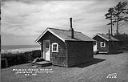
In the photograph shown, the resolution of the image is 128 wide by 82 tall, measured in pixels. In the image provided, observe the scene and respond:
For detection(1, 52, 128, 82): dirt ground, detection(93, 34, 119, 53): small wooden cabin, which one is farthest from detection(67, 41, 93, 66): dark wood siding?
detection(93, 34, 119, 53): small wooden cabin

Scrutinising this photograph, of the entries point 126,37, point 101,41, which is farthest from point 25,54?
point 126,37

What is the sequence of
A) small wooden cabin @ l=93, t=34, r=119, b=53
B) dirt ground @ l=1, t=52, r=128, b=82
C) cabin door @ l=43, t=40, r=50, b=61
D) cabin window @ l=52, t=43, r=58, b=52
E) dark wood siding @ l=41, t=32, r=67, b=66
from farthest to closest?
small wooden cabin @ l=93, t=34, r=119, b=53 < cabin door @ l=43, t=40, r=50, b=61 < cabin window @ l=52, t=43, r=58, b=52 < dark wood siding @ l=41, t=32, r=67, b=66 < dirt ground @ l=1, t=52, r=128, b=82

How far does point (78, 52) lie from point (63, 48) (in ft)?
7.70

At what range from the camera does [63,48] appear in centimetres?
1422

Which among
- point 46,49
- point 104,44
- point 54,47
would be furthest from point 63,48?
point 104,44

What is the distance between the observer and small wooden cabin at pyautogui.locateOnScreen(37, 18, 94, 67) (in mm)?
14020

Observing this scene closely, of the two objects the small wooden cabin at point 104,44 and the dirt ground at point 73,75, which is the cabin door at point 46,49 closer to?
the dirt ground at point 73,75

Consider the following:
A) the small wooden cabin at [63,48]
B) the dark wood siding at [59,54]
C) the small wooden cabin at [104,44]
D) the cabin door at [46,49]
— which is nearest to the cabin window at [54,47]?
the small wooden cabin at [63,48]

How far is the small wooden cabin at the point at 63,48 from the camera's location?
1402 centimetres

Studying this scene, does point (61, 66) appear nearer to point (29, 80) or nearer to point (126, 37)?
point (29, 80)

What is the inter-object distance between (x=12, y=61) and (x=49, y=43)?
17.6ft

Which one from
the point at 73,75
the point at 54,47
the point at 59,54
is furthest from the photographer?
the point at 54,47

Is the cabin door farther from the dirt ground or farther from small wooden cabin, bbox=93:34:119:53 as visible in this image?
small wooden cabin, bbox=93:34:119:53

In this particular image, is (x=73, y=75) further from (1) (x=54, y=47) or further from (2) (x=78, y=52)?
(1) (x=54, y=47)
